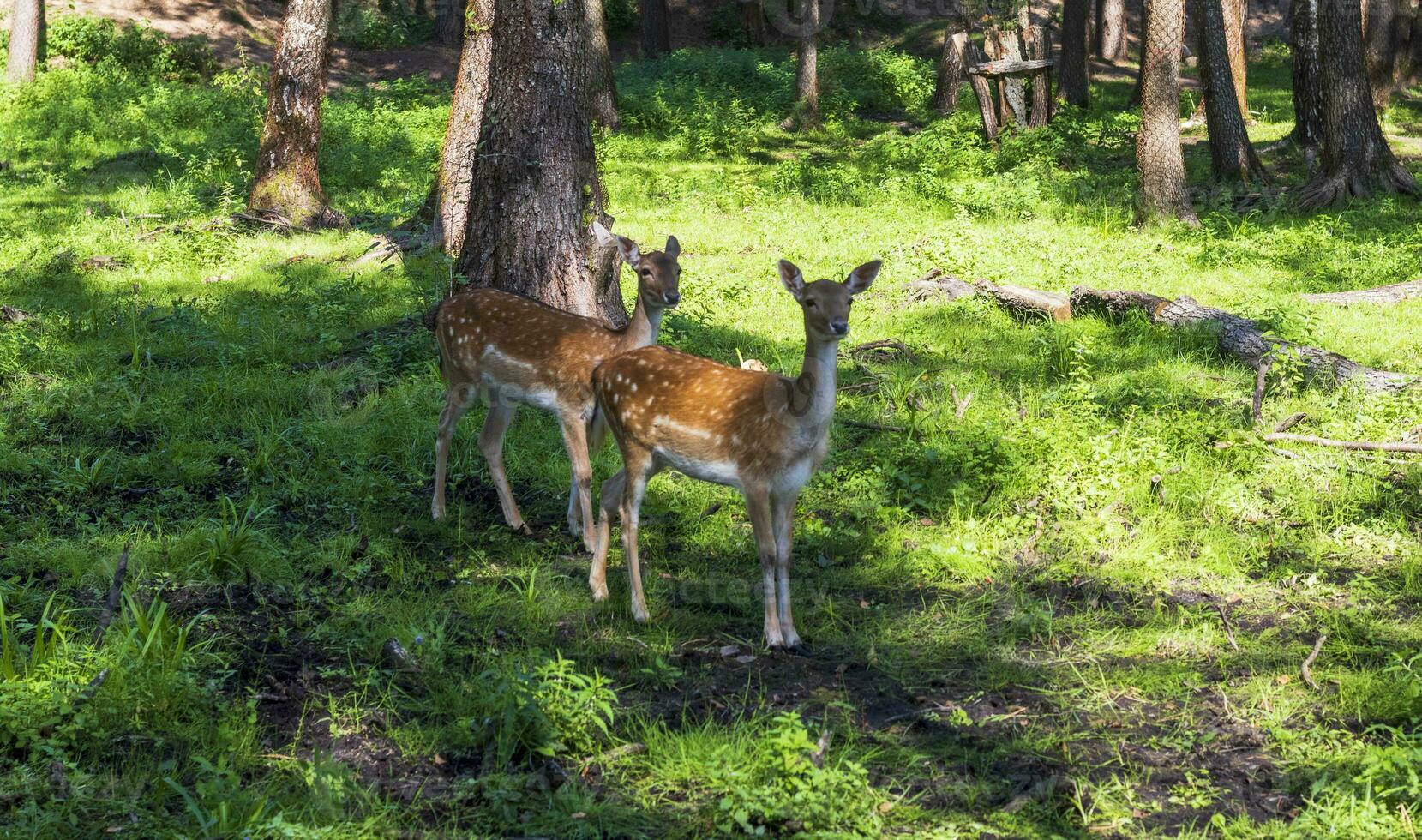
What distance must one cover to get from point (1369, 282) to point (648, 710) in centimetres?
956

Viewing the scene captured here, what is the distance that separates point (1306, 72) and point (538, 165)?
12.9 meters

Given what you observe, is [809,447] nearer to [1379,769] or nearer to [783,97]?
[1379,769]

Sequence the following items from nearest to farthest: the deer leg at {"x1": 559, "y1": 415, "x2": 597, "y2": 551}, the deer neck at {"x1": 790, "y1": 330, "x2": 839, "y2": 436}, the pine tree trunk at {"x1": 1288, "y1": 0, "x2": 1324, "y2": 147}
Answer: the deer neck at {"x1": 790, "y1": 330, "x2": 839, "y2": 436}
the deer leg at {"x1": 559, "y1": 415, "x2": 597, "y2": 551}
the pine tree trunk at {"x1": 1288, "y1": 0, "x2": 1324, "y2": 147}

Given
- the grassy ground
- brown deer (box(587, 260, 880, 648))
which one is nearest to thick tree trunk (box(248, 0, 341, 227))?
the grassy ground

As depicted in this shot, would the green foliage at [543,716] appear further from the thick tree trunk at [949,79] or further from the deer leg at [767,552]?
the thick tree trunk at [949,79]

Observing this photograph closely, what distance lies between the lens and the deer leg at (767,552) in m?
5.96

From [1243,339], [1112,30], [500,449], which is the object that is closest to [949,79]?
[1112,30]

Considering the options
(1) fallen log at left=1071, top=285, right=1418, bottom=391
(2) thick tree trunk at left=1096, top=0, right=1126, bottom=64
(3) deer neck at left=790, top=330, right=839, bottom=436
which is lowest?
(1) fallen log at left=1071, top=285, right=1418, bottom=391

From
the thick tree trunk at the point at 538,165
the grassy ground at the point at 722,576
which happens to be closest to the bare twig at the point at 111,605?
the grassy ground at the point at 722,576

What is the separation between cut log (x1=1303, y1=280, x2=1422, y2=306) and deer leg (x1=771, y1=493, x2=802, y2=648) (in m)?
7.14

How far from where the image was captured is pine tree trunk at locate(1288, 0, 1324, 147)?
57.1ft

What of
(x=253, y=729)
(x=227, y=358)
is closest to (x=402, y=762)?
(x=253, y=729)

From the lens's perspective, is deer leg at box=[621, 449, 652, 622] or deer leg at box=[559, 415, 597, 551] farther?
deer leg at box=[559, 415, 597, 551]

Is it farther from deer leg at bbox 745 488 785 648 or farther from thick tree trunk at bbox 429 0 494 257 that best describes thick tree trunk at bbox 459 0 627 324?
deer leg at bbox 745 488 785 648
